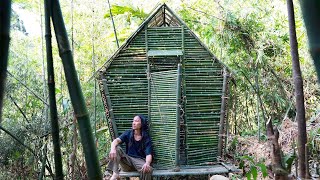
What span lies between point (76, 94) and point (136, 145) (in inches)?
141

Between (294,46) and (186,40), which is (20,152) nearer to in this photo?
(186,40)

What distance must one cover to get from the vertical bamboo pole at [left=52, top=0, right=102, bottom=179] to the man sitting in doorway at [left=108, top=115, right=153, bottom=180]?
3.23 metres

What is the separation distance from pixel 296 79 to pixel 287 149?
7.88ft

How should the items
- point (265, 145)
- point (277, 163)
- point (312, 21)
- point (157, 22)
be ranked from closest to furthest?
point (312, 21), point (277, 163), point (265, 145), point (157, 22)

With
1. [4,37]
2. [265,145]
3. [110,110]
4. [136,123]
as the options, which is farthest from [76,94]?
[265,145]

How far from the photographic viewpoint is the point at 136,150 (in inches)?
172

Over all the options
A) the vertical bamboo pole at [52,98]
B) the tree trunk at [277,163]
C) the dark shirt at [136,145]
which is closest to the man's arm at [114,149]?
the dark shirt at [136,145]

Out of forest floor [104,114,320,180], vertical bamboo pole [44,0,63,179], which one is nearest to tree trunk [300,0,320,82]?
vertical bamboo pole [44,0,63,179]

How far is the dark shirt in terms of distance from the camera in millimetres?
4340

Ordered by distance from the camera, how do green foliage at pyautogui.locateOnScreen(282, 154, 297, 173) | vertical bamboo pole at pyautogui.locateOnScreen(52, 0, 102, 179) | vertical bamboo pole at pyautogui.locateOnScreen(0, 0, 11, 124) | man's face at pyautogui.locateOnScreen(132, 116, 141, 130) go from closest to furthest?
vertical bamboo pole at pyautogui.locateOnScreen(0, 0, 11, 124) → vertical bamboo pole at pyautogui.locateOnScreen(52, 0, 102, 179) → green foliage at pyautogui.locateOnScreen(282, 154, 297, 173) → man's face at pyautogui.locateOnScreen(132, 116, 141, 130)

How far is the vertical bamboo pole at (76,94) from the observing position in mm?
861

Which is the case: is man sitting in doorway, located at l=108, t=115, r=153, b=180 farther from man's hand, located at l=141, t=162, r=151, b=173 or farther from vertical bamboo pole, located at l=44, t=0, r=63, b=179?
vertical bamboo pole, located at l=44, t=0, r=63, b=179

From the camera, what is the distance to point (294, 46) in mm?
2150

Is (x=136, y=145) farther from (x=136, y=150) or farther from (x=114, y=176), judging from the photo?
(x=114, y=176)
